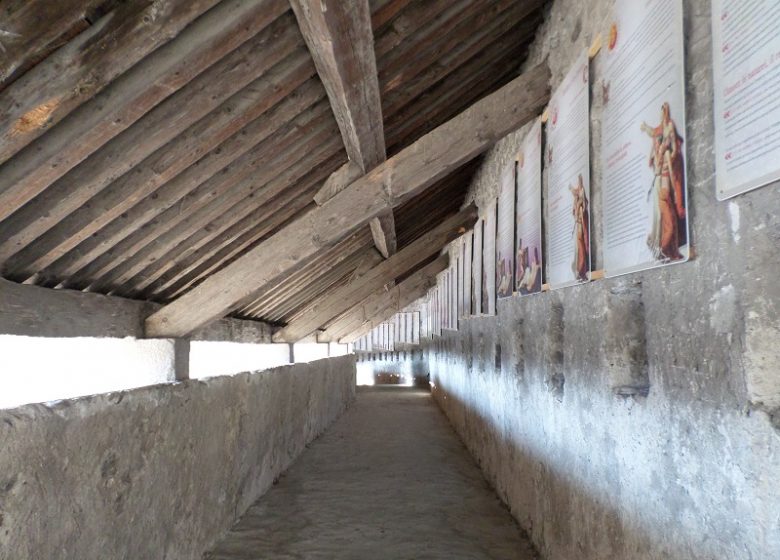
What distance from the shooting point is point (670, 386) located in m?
1.83

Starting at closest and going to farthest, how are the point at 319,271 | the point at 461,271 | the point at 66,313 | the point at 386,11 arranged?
the point at 386,11, the point at 66,313, the point at 319,271, the point at 461,271

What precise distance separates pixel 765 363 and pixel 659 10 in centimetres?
134

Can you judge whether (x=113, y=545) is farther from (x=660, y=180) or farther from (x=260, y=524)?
(x=660, y=180)

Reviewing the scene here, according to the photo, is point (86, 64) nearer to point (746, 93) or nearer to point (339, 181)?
point (339, 181)

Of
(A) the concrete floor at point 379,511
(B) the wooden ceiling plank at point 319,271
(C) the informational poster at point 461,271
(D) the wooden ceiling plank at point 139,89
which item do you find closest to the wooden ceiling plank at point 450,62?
(D) the wooden ceiling plank at point 139,89

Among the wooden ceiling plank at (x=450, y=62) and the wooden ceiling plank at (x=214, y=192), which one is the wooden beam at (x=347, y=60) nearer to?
the wooden ceiling plank at (x=214, y=192)

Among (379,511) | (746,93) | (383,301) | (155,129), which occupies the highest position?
(155,129)

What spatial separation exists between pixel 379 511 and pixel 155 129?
3.34m

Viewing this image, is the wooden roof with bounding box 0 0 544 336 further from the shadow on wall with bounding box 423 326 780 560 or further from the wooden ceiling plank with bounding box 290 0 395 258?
the shadow on wall with bounding box 423 326 780 560

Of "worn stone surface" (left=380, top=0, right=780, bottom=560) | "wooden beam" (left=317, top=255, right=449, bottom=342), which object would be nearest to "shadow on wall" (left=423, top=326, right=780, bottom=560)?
"worn stone surface" (left=380, top=0, right=780, bottom=560)

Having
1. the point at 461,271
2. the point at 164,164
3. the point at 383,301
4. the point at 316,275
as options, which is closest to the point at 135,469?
the point at 164,164

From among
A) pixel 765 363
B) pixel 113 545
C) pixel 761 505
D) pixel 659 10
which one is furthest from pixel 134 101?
pixel 761 505

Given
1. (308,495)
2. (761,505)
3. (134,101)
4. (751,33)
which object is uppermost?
(134,101)

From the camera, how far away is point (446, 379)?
9992mm
